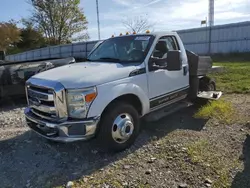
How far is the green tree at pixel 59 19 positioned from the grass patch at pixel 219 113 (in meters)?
Result: 36.2

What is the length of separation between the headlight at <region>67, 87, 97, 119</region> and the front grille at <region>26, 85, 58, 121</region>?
0.82 ft

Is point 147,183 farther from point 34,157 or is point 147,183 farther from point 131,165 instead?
point 34,157

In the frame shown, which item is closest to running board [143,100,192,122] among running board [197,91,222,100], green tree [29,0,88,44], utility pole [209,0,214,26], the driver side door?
the driver side door

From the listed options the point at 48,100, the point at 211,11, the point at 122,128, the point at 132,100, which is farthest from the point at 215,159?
the point at 211,11

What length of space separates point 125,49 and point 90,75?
1.27 meters

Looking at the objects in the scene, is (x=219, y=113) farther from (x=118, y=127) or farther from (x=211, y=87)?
(x=118, y=127)

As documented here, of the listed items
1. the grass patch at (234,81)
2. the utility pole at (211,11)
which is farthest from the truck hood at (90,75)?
the utility pole at (211,11)

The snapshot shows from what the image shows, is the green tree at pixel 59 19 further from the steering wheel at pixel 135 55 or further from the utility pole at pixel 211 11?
the steering wheel at pixel 135 55

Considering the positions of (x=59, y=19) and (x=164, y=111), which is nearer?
(x=164, y=111)

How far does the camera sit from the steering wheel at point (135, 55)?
4.22 m

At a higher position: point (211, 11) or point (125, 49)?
point (211, 11)

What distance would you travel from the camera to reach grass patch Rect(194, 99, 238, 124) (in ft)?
16.8

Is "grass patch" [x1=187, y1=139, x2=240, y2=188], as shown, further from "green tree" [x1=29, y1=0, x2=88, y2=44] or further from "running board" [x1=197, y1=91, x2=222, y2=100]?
"green tree" [x1=29, y1=0, x2=88, y2=44]

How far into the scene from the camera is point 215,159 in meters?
3.54
